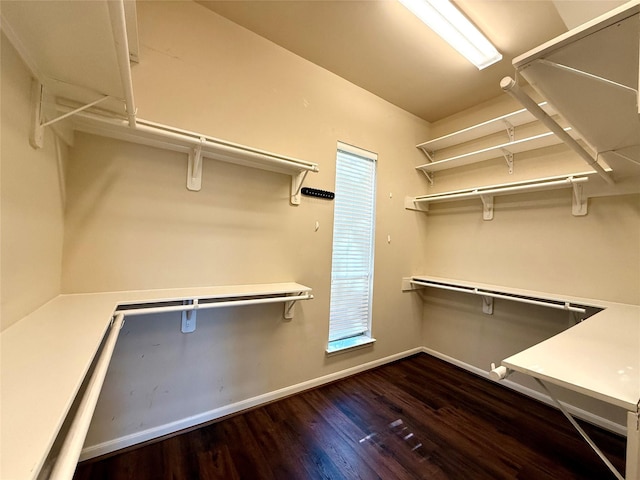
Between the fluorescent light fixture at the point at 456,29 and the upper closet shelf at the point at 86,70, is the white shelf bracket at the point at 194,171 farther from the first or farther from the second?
the fluorescent light fixture at the point at 456,29

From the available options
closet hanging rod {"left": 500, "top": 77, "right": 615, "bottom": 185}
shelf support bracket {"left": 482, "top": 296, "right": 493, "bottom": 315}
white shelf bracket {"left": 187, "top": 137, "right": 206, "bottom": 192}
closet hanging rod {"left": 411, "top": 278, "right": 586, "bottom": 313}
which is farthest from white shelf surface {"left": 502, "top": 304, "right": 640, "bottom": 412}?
white shelf bracket {"left": 187, "top": 137, "right": 206, "bottom": 192}

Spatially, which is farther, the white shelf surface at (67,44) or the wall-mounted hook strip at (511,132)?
the wall-mounted hook strip at (511,132)

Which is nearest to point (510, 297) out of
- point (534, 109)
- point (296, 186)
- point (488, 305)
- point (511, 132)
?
point (488, 305)

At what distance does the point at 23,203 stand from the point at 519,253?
3307mm

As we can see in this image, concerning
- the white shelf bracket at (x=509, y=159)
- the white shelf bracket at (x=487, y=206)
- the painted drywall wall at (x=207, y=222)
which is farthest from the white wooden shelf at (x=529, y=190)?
the painted drywall wall at (x=207, y=222)

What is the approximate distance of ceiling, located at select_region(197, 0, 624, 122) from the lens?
1610 mm

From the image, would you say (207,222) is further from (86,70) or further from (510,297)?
(510,297)

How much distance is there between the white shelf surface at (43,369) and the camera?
0.43m

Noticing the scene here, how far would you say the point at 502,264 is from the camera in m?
2.50

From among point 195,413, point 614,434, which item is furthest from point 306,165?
point 614,434

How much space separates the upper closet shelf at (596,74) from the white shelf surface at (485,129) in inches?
36.2

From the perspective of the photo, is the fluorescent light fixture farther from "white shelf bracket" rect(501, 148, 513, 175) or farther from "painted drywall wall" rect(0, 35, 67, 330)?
"painted drywall wall" rect(0, 35, 67, 330)

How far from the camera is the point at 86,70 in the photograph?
99 centimetres

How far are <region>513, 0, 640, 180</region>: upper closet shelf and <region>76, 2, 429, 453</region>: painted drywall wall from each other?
1.55 metres
